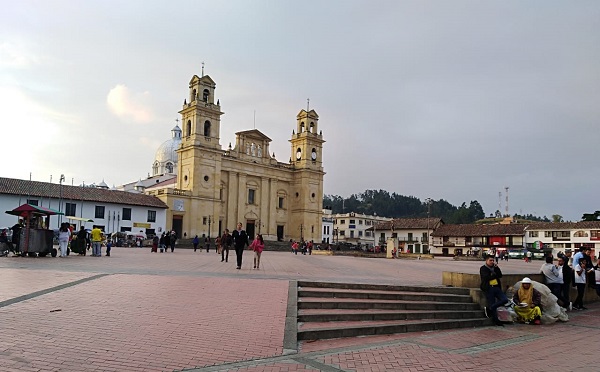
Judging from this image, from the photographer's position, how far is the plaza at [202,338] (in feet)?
20.2

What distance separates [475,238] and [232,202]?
35.7m

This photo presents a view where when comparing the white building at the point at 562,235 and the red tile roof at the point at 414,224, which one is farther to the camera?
the red tile roof at the point at 414,224

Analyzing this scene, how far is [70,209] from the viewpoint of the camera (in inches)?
1937

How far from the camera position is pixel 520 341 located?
941 cm

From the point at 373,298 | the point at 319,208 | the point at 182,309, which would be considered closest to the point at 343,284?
the point at 373,298

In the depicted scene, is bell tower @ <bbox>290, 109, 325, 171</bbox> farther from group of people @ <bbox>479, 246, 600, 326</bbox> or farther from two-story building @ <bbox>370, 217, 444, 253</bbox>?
group of people @ <bbox>479, 246, 600, 326</bbox>

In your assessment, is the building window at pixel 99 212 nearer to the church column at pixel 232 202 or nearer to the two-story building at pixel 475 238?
the church column at pixel 232 202

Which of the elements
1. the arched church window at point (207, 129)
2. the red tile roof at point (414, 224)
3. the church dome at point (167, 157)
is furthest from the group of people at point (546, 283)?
the church dome at point (167, 157)

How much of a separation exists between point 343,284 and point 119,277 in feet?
18.0

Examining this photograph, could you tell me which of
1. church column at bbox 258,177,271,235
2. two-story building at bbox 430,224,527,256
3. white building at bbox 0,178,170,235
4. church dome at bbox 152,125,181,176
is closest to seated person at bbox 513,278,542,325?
white building at bbox 0,178,170,235

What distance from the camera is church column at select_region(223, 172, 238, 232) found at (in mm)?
64438

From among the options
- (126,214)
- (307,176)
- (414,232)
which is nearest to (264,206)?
(307,176)

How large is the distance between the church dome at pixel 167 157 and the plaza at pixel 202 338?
76228mm

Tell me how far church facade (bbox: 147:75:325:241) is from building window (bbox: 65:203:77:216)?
33.7 feet
